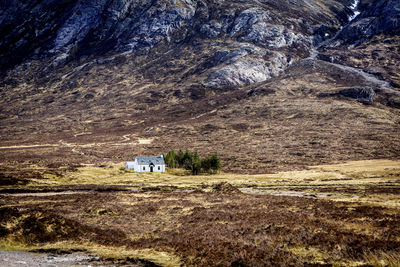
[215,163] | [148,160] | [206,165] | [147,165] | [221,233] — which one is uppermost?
[148,160]

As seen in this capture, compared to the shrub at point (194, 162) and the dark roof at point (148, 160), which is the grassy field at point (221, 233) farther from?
the dark roof at point (148, 160)

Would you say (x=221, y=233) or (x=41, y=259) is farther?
(x=221, y=233)

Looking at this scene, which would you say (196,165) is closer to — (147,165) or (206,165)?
(206,165)

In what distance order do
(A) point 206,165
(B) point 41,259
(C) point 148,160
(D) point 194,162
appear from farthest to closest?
(A) point 206,165 → (C) point 148,160 → (D) point 194,162 → (B) point 41,259

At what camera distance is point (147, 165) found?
283 feet

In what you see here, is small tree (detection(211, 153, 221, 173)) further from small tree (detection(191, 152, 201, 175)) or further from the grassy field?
the grassy field

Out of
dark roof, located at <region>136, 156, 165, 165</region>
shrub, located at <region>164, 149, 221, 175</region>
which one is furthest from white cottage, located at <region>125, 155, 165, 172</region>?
shrub, located at <region>164, 149, 221, 175</region>

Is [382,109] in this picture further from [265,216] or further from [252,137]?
[265,216]

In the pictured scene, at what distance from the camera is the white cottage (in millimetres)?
85562

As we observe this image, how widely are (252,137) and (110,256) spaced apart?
5693 inches

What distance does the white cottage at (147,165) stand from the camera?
281ft

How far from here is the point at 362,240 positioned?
1727 cm

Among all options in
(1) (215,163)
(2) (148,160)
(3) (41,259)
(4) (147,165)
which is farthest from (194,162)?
(3) (41,259)

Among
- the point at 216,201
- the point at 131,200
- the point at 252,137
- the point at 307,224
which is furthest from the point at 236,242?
the point at 252,137
